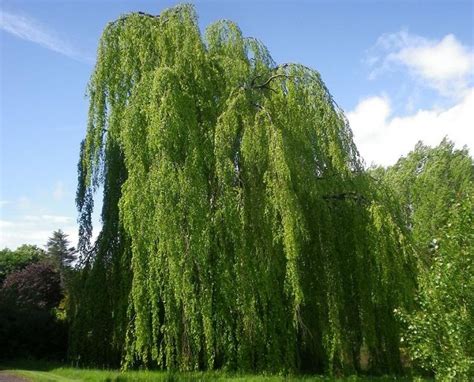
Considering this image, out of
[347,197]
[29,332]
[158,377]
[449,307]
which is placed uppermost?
[347,197]

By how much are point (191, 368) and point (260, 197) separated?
3664 millimetres

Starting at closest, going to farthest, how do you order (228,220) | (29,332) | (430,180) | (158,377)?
(158,377), (228,220), (29,332), (430,180)

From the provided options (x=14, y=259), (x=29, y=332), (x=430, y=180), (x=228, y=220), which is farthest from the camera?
(x=14, y=259)

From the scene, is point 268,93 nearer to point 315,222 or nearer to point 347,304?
point 315,222

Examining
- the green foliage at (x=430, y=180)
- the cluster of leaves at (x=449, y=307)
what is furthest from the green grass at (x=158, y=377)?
the green foliage at (x=430, y=180)

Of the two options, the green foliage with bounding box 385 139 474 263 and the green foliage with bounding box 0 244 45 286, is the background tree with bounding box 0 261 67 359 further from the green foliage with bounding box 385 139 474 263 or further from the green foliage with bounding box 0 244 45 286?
the green foliage with bounding box 0 244 45 286

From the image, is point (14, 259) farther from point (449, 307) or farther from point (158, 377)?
point (449, 307)

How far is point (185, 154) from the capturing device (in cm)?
1071

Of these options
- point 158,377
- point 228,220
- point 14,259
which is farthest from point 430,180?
point 14,259

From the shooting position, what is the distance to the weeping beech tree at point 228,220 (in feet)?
32.8

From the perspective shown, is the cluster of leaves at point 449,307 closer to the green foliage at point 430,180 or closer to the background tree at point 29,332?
the background tree at point 29,332

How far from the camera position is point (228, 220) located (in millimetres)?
10328

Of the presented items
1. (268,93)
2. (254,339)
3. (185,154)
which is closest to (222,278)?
(254,339)

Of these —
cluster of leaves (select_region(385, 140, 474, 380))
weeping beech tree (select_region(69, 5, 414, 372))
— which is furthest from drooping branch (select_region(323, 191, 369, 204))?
cluster of leaves (select_region(385, 140, 474, 380))
